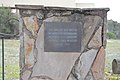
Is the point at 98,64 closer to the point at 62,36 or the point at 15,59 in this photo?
the point at 62,36

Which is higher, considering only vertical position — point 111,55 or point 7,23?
point 7,23

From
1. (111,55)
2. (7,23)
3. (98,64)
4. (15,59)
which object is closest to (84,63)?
(98,64)

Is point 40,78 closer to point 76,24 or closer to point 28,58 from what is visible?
point 28,58

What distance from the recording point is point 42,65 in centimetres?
287

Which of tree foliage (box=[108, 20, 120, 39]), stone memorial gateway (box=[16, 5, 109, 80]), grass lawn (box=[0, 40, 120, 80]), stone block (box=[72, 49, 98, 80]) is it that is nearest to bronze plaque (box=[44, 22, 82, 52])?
stone memorial gateway (box=[16, 5, 109, 80])

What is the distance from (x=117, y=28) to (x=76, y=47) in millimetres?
5543

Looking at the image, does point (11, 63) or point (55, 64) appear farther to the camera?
point (11, 63)

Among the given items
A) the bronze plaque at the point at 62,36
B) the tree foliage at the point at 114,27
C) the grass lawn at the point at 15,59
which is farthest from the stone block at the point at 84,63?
the tree foliage at the point at 114,27

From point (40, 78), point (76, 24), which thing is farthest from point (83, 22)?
point (40, 78)

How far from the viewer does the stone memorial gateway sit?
2.82 meters

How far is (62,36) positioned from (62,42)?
0.07m

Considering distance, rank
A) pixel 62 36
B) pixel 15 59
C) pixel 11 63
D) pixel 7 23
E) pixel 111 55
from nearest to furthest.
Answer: pixel 62 36 < pixel 11 63 < pixel 15 59 < pixel 111 55 < pixel 7 23

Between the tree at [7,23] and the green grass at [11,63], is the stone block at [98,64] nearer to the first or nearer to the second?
the green grass at [11,63]

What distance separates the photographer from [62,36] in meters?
2.83
